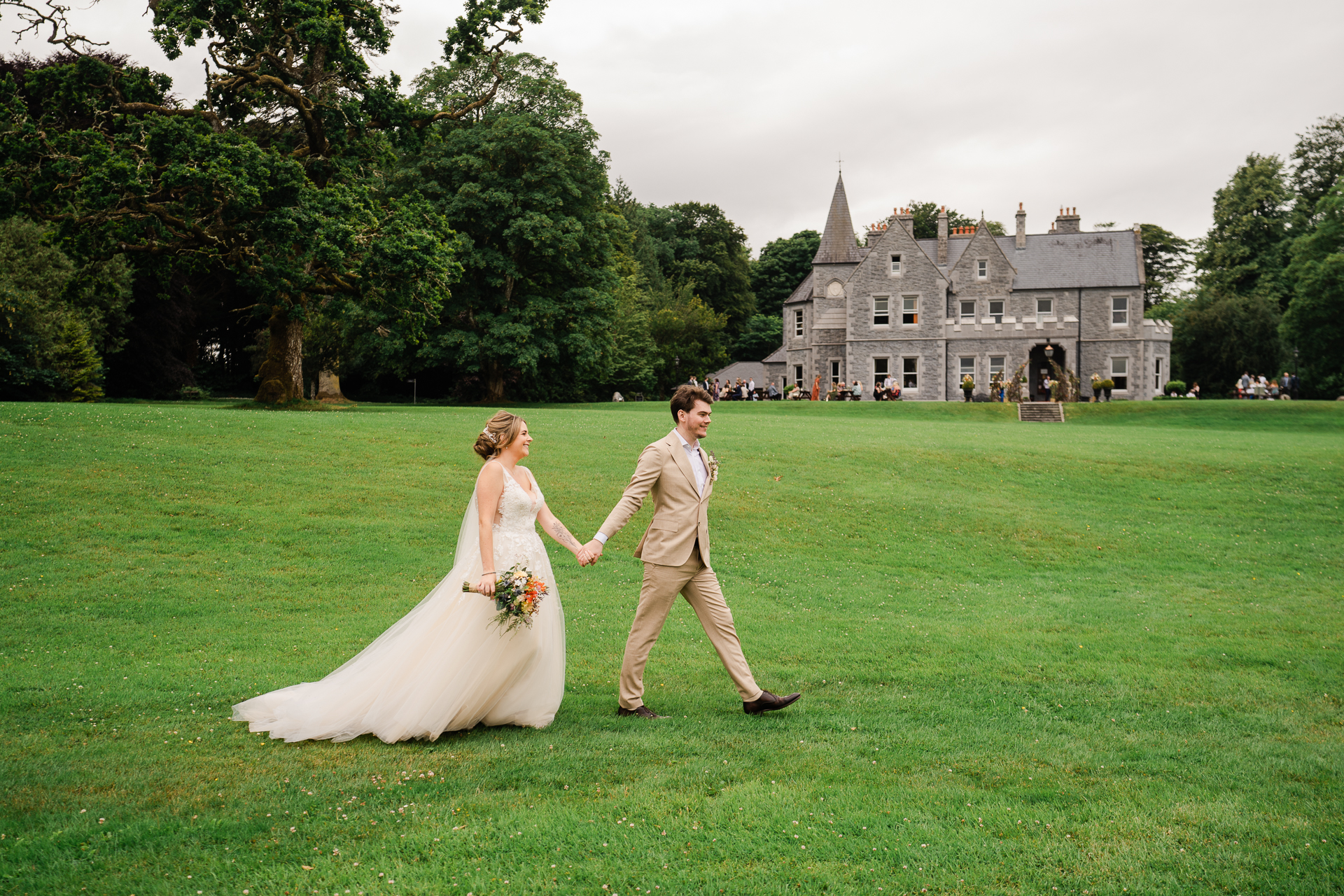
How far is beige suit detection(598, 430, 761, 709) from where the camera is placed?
23.2 ft

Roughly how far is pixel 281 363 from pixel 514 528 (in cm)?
2537

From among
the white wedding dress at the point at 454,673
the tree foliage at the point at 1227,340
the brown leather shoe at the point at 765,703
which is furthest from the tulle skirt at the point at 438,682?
the tree foliage at the point at 1227,340

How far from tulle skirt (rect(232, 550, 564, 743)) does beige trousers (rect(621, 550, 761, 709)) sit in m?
0.57

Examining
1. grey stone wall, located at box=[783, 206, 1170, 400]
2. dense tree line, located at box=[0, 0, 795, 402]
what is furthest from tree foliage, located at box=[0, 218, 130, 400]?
grey stone wall, located at box=[783, 206, 1170, 400]

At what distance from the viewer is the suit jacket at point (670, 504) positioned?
7.05 metres

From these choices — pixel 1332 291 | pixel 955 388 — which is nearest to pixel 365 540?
pixel 955 388

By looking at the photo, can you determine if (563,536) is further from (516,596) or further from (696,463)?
(696,463)

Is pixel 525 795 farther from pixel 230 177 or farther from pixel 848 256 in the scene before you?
pixel 848 256

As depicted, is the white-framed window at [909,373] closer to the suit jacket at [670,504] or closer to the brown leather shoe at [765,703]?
the brown leather shoe at [765,703]

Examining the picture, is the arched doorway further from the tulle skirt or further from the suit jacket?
the tulle skirt

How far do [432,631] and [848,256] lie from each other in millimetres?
56436

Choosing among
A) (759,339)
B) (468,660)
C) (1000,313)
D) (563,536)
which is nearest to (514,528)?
(563,536)

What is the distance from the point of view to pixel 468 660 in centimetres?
654

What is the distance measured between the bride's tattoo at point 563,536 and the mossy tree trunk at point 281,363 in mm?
24312
